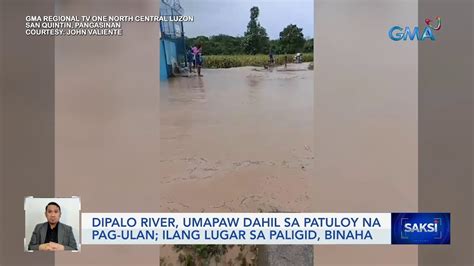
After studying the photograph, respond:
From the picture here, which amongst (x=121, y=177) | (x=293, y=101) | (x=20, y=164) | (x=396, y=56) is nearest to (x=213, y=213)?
(x=121, y=177)

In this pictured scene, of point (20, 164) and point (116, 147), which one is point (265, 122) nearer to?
point (116, 147)

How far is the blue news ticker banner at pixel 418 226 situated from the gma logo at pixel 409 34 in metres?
1.12

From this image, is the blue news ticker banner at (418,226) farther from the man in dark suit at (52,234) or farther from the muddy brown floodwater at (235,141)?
the man in dark suit at (52,234)

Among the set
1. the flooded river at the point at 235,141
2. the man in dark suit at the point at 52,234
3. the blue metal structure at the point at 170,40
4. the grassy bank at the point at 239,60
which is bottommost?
the man in dark suit at the point at 52,234

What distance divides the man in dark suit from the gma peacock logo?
7.86ft

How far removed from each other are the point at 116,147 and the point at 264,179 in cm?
96

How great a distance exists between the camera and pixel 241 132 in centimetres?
250

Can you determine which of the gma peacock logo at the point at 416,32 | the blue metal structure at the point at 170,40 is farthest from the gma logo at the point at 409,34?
the blue metal structure at the point at 170,40

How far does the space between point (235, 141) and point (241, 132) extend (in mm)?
69

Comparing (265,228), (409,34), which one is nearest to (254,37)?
(409,34)

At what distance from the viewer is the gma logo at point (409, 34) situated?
97.3 inches

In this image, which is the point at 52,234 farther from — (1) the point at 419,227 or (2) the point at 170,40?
(1) the point at 419,227

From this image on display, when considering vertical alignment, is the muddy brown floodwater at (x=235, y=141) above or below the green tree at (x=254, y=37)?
below

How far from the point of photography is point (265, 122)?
2498 mm
